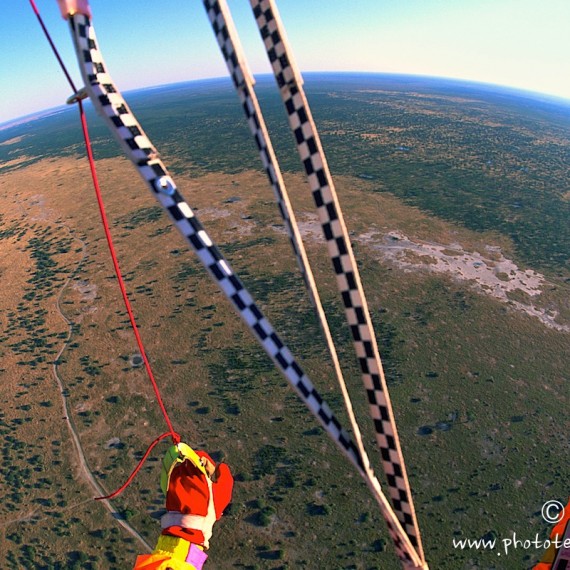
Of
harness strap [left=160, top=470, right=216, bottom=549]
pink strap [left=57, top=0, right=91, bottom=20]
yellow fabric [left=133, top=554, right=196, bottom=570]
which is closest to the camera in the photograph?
pink strap [left=57, top=0, right=91, bottom=20]

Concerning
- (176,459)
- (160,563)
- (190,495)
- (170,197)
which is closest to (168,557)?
(160,563)

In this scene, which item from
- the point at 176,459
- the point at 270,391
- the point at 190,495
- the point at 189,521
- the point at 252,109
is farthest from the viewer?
the point at 270,391

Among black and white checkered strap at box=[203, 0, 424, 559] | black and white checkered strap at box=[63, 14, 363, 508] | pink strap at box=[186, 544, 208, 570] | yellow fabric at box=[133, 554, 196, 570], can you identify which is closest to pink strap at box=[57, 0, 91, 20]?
black and white checkered strap at box=[63, 14, 363, 508]

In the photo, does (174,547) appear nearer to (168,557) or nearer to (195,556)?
(168,557)

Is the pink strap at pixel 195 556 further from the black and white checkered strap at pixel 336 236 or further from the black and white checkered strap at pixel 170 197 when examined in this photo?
the black and white checkered strap at pixel 170 197

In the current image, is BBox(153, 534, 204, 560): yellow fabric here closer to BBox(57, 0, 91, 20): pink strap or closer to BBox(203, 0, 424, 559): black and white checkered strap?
BBox(203, 0, 424, 559): black and white checkered strap

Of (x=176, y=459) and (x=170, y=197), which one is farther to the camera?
(x=176, y=459)
